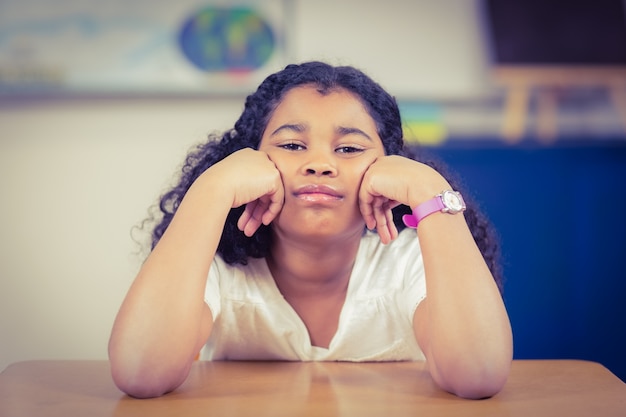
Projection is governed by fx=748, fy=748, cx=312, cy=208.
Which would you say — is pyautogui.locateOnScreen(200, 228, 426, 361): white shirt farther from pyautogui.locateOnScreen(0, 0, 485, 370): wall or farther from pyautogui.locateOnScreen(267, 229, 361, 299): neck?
pyautogui.locateOnScreen(0, 0, 485, 370): wall

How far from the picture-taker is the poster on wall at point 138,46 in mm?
2812

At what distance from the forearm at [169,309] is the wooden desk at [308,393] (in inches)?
1.3

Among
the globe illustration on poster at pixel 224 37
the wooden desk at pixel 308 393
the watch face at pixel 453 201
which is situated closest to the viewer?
the wooden desk at pixel 308 393

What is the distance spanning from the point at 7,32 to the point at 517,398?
2.50 meters

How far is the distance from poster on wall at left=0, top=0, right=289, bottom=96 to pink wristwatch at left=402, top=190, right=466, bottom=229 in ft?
5.90

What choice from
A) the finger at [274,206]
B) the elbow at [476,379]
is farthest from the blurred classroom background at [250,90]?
the elbow at [476,379]

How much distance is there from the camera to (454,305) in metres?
1.08

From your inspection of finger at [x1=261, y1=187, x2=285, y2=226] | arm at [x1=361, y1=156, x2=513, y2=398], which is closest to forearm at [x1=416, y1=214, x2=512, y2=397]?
arm at [x1=361, y1=156, x2=513, y2=398]

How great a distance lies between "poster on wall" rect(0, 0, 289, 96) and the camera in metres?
2.81

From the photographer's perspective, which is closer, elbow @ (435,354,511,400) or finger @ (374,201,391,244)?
elbow @ (435,354,511,400)

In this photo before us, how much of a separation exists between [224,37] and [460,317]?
2079 mm

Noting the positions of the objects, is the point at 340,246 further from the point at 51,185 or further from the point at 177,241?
the point at 51,185

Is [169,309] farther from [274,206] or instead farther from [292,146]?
[292,146]

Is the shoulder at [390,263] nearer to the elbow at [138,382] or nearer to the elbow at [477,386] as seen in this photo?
the elbow at [477,386]
